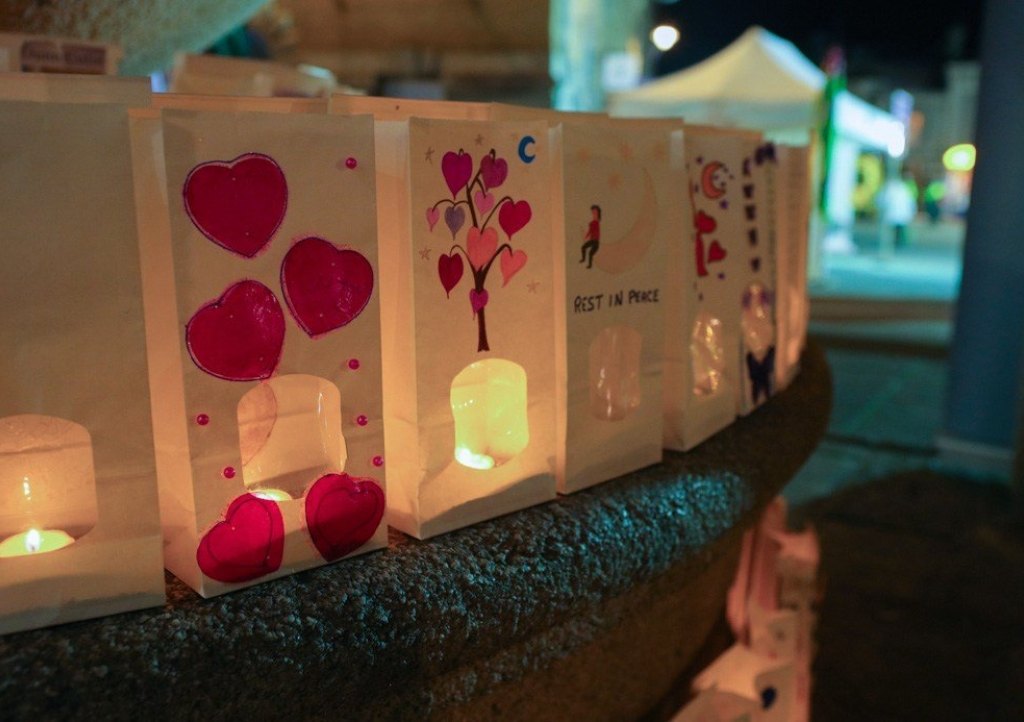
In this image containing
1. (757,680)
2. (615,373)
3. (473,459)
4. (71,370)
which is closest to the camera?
(71,370)

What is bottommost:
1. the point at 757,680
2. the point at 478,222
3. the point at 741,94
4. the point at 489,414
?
the point at 757,680

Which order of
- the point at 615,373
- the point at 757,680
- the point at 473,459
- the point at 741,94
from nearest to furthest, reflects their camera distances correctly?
the point at 473,459 < the point at 615,373 < the point at 757,680 < the point at 741,94

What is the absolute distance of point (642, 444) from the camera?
3.55 feet

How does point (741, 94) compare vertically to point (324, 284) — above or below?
above

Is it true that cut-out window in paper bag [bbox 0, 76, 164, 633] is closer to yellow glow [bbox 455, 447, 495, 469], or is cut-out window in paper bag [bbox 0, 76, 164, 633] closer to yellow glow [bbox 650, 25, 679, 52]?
yellow glow [bbox 455, 447, 495, 469]

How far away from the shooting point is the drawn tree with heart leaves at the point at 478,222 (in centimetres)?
85

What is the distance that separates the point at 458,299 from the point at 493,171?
0.14 metres

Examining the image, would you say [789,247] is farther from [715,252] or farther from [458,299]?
[458,299]

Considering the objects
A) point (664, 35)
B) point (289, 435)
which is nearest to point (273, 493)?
point (289, 435)

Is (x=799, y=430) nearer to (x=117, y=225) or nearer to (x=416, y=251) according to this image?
(x=416, y=251)

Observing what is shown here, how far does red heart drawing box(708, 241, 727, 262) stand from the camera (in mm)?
1202

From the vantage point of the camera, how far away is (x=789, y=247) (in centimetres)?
152

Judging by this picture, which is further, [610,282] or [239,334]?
Result: [610,282]

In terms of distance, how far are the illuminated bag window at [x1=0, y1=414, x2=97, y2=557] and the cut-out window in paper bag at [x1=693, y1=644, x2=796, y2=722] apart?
100 centimetres
